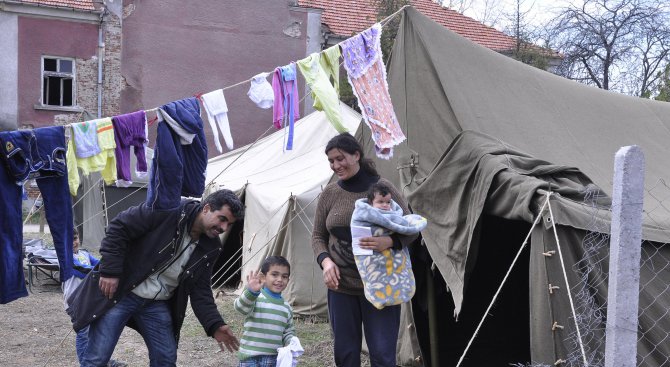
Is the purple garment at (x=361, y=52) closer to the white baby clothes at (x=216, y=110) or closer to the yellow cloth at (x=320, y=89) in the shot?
the yellow cloth at (x=320, y=89)

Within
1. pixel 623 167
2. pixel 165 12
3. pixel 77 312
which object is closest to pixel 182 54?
pixel 165 12

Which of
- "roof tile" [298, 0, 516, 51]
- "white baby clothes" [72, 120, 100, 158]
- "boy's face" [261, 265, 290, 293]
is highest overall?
"roof tile" [298, 0, 516, 51]

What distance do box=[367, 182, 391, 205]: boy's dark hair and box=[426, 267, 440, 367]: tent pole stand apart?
1403mm

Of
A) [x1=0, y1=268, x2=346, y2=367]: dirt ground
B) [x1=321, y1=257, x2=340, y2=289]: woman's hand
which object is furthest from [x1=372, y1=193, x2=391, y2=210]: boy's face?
[x1=0, y1=268, x2=346, y2=367]: dirt ground

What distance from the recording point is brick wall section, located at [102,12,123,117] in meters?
17.7

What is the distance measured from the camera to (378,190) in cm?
386

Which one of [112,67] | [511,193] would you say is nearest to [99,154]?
[511,193]

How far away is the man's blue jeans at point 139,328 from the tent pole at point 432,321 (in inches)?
77.1

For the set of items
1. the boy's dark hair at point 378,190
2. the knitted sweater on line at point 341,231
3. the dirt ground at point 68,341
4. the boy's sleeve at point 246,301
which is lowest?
the dirt ground at point 68,341

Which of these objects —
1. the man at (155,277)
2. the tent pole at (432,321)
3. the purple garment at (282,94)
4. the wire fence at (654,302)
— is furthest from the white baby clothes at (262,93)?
the wire fence at (654,302)

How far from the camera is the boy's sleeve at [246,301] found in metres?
3.94

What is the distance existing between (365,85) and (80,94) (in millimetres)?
14313

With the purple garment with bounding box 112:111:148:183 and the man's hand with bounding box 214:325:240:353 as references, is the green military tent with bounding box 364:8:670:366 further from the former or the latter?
the purple garment with bounding box 112:111:148:183

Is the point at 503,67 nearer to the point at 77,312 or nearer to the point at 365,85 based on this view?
the point at 365,85
